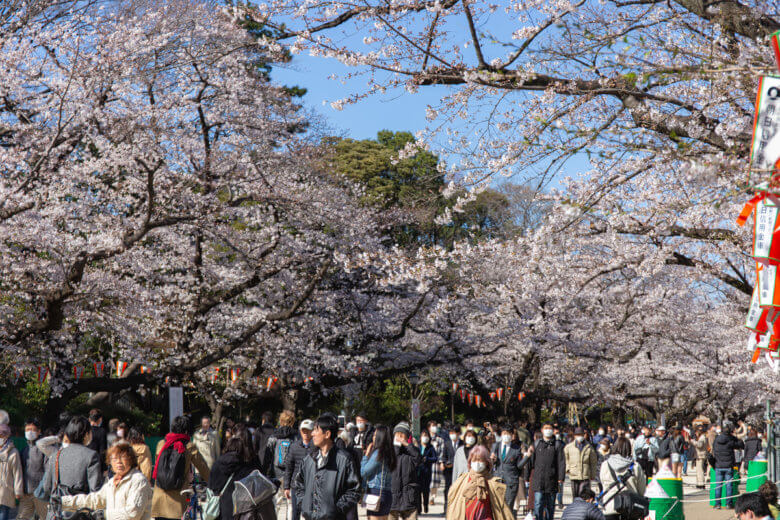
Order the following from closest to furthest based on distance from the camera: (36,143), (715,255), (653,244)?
(653,244)
(715,255)
(36,143)

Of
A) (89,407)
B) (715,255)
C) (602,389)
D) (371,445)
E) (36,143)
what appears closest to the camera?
(371,445)

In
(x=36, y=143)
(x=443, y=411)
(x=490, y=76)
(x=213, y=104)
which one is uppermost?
(x=213, y=104)

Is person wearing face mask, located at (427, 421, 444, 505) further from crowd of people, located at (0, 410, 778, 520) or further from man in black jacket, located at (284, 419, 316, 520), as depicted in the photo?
man in black jacket, located at (284, 419, 316, 520)

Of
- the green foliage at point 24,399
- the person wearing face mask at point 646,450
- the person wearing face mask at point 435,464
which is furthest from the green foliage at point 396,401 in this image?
the person wearing face mask at point 435,464

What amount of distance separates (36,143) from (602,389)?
2805 cm

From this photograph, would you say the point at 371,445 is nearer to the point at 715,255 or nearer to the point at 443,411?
the point at 715,255

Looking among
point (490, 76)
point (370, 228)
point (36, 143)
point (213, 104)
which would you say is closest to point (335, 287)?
point (370, 228)

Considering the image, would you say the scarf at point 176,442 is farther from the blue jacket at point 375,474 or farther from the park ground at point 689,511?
the park ground at point 689,511

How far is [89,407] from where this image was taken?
67.1 feet

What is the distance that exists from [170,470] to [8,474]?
218 centimetres

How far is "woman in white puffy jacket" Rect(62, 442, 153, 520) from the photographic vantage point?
5980 mm

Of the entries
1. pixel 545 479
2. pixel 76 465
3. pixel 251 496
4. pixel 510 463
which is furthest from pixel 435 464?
pixel 76 465

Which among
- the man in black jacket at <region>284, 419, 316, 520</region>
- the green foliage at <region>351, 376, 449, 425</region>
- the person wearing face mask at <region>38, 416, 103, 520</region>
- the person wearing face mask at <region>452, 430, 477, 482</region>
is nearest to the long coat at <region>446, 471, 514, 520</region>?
the man in black jacket at <region>284, 419, 316, 520</region>

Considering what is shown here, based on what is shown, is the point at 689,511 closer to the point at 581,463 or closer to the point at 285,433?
the point at 581,463
